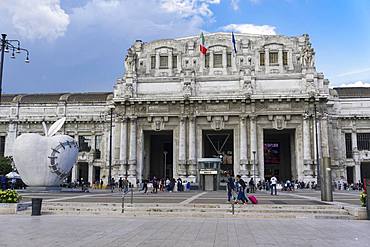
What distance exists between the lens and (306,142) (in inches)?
2032

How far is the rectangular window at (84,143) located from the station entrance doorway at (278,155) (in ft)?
94.8

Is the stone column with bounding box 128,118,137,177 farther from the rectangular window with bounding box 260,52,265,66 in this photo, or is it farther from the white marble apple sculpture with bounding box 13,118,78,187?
the rectangular window with bounding box 260,52,265,66

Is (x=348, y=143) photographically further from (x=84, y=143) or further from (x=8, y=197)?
(x=8, y=197)

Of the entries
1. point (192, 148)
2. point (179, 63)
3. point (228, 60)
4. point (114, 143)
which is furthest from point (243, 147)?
point (114, 143)

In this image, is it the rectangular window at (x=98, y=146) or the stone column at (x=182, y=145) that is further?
the rectangular window at (x=98, y=146)

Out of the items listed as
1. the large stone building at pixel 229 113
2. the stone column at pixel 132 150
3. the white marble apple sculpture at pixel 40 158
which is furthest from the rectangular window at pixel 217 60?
the white marble apple sculpture at pixel 40 158

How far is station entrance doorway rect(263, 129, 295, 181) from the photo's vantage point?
197 feet

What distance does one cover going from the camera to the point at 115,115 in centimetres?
5688

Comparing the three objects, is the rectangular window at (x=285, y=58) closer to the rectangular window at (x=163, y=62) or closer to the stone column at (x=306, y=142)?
the stone column at (x=306, y=142)

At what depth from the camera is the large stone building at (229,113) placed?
52.7 m

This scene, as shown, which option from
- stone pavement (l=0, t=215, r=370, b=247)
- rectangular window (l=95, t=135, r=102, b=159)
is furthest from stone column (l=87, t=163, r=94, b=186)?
stone pavement (l=0, t=215, r=370, b=247)

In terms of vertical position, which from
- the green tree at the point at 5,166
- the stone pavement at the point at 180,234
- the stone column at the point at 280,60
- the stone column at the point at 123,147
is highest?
the stone column at the point at 280,60

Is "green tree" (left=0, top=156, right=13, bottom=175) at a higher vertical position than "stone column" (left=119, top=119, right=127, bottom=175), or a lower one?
lower

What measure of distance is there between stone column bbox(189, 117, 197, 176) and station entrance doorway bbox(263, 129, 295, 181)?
1245 centimetres
